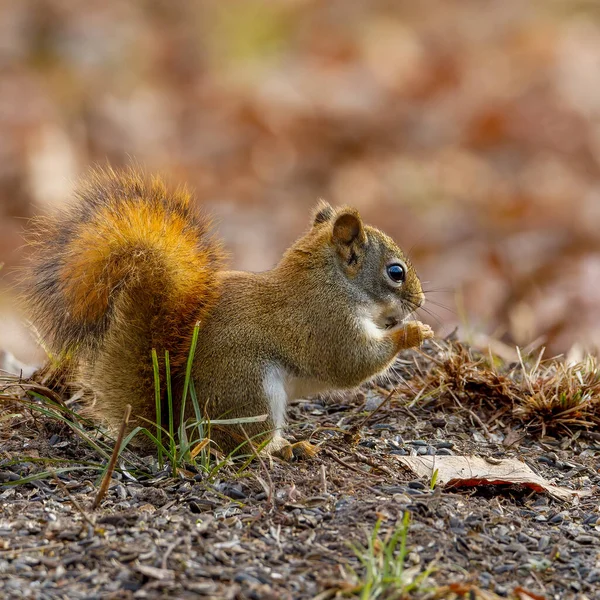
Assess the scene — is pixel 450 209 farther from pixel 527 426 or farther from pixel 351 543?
pixel 351 543

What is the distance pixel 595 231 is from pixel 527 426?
5647 mm

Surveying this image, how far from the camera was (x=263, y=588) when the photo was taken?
2.55 meters

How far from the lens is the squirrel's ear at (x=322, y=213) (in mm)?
4414

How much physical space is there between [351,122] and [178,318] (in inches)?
317

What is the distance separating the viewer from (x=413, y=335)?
3924 millimetres

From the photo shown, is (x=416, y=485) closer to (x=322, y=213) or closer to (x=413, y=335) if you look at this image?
(x=413, y=335)

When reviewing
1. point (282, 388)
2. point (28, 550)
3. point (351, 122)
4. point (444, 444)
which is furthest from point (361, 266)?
point (351, 122)

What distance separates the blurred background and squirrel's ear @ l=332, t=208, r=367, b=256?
8.58ft

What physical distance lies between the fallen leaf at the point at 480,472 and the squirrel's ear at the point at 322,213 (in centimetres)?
122

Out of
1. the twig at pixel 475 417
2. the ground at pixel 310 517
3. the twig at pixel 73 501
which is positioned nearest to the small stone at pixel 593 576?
the ground at pixel 310 517

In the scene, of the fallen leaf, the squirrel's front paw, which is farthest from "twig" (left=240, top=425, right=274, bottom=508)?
the squirrel's front paw

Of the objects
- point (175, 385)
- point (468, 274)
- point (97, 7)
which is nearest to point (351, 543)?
point (175, 385)

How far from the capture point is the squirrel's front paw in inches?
154

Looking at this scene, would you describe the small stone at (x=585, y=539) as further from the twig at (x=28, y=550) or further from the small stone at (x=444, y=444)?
the twig at (x=28, y=550)
